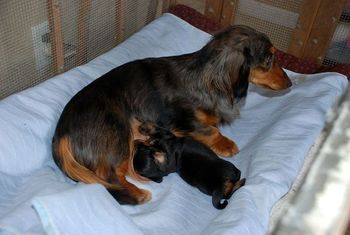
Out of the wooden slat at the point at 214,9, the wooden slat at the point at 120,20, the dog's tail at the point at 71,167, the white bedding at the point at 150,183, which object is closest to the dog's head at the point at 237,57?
the white bedding at the point at 150,183

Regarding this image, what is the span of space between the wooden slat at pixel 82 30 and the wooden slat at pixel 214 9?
1.08m

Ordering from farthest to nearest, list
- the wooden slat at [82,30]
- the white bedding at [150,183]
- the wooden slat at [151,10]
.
A: the wooden slat at [151,10] < the wooden slat at [82,30] < the white bedding at [150,183]

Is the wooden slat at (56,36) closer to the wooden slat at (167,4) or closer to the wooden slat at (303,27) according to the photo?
the wooden slat at (167,4)

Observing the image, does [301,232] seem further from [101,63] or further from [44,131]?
[101,63]

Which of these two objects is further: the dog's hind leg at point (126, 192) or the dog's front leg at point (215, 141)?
the dog's front leg at point (215, 141)

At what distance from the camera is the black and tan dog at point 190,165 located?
180 cm

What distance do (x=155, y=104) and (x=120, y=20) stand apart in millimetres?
945

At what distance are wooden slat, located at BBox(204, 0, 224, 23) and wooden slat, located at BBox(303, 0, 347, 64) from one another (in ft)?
2.39

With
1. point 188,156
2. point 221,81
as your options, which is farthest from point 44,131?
point 221,81

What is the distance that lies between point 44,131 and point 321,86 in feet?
5.57

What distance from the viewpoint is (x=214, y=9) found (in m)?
3.06

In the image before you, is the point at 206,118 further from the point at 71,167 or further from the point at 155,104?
the point at 71,167

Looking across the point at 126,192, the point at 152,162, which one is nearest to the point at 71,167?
the point at 126,192

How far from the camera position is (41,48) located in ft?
7.44
